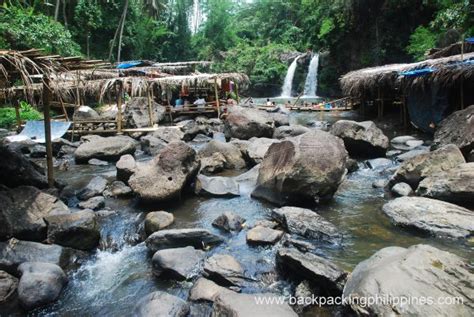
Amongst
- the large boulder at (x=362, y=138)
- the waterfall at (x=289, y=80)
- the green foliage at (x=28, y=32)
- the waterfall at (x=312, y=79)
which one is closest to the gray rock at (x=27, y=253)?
the large boulder at (x=362, y=138)

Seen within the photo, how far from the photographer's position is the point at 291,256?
498cm

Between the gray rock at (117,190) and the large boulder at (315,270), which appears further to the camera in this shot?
the gray rock at (117,190)

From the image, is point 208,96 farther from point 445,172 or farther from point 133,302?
point 133,302

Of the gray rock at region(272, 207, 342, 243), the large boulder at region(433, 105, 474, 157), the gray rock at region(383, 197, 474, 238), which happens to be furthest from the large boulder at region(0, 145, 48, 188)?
the large boulder at region(433, 105, 474, 157)

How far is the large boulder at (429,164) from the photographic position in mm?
7988

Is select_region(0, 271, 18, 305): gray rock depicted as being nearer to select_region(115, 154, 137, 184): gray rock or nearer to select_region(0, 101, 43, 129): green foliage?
select_region(115, 154, 137, 184): gray rock

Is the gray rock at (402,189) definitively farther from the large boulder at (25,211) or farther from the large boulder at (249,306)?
the large boulder at (25,211)

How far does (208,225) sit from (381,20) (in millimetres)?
22649

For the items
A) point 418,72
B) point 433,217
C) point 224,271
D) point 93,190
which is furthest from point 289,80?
point 224,271

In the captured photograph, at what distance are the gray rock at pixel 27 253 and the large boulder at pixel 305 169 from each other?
402cm

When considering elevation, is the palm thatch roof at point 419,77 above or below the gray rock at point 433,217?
above

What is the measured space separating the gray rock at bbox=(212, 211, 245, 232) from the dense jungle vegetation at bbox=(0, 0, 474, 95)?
14.1m

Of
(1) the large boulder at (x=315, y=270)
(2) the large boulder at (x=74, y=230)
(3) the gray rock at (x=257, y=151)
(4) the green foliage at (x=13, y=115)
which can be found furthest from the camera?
(4) the green foliage at (x=13, y=115)

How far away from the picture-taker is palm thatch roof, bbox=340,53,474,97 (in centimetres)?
1142
